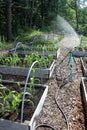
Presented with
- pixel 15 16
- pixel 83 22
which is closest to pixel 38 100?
pixel 15 16

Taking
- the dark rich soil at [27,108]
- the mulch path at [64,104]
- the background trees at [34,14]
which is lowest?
the mulch path at [64,104]

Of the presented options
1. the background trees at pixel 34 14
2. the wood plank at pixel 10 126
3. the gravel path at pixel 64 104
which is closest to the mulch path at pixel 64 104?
the gravel path at pixel 64 104

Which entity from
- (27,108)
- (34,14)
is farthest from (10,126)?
(34,14)

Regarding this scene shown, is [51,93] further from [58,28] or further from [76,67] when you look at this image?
[58,28]

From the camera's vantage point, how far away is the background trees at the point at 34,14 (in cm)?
1551

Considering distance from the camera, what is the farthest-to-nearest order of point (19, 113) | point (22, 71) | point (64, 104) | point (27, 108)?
1. point (22, 71)
2. point (64, 104)
3. point (27, 108)
4. point (19, 113)

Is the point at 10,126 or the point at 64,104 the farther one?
the point at 64,104

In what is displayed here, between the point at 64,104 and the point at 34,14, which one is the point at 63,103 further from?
the point at 34,14

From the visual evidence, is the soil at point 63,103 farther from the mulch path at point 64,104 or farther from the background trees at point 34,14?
the background trees at point 34,14

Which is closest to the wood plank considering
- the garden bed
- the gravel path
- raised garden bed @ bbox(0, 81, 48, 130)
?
raised garden bed @ bbox(0, 81, 48, 130)

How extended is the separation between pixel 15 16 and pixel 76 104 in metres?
16.5

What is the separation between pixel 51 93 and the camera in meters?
4.89

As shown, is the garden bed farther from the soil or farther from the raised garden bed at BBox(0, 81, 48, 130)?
the raised garden bed at BBox(0, 81, 48, 130)

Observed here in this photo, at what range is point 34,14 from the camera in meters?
24.6
